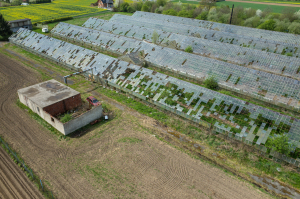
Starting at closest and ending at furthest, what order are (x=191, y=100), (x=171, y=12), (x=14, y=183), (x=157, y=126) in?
1. (x=14, y=183)
2. (x=157, y=126)
3. (x=191, y=100)
4. (x=171, y=12)

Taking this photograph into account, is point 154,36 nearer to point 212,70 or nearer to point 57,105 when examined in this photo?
point 212,70

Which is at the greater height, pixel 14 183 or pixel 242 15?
pixel 242 15

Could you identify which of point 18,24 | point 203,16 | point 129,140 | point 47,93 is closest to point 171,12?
point 203,16

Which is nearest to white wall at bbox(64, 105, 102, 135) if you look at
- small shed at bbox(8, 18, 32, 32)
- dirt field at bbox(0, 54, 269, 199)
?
dirt field at bbox(0, 54, 269, 199)

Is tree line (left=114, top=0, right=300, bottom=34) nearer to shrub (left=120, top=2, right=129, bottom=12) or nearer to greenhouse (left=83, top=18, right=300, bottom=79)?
shrub (left=120, top=2, right=129, bottom=12)

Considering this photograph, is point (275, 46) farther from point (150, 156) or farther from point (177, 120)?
point (150, 156)

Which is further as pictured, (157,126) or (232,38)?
(232,38)

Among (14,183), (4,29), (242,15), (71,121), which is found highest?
(242,15)
